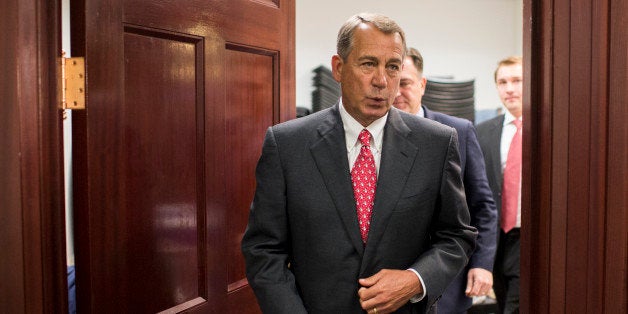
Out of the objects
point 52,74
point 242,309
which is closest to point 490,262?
point 242,309

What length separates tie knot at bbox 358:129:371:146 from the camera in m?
1.28

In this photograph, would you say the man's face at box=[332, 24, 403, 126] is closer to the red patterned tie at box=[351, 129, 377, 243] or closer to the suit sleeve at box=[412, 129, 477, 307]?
the red patterned tie at box=[351, 129, 377, 243]

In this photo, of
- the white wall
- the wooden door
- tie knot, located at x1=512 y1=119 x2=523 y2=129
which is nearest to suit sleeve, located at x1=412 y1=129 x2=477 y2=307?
the wooden door

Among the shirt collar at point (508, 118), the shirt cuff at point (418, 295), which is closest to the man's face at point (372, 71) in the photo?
the shirt cuff at point (418, 295)

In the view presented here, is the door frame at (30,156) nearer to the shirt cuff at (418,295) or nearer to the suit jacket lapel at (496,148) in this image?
the shirt cuff at (418,295)

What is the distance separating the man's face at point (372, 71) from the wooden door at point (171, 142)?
45cm

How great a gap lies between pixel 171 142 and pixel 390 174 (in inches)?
23.5

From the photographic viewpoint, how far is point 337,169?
48.7 inches

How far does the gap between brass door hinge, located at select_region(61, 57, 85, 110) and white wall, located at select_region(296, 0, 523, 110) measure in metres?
2.23

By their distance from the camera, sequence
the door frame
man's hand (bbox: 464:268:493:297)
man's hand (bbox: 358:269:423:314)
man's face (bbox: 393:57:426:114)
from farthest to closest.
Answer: man's face (bbox: 393:57:426:114)
man's hand (bbox: 464:268:493:297)
man's hand (bbox: 358:269:423:314)
the door frame

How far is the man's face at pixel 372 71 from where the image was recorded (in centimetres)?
125

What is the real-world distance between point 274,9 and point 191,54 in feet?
1.33

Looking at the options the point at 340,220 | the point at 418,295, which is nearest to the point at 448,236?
the point at 418,295

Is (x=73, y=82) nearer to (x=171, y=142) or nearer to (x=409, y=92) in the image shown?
(x=171, y=142)
